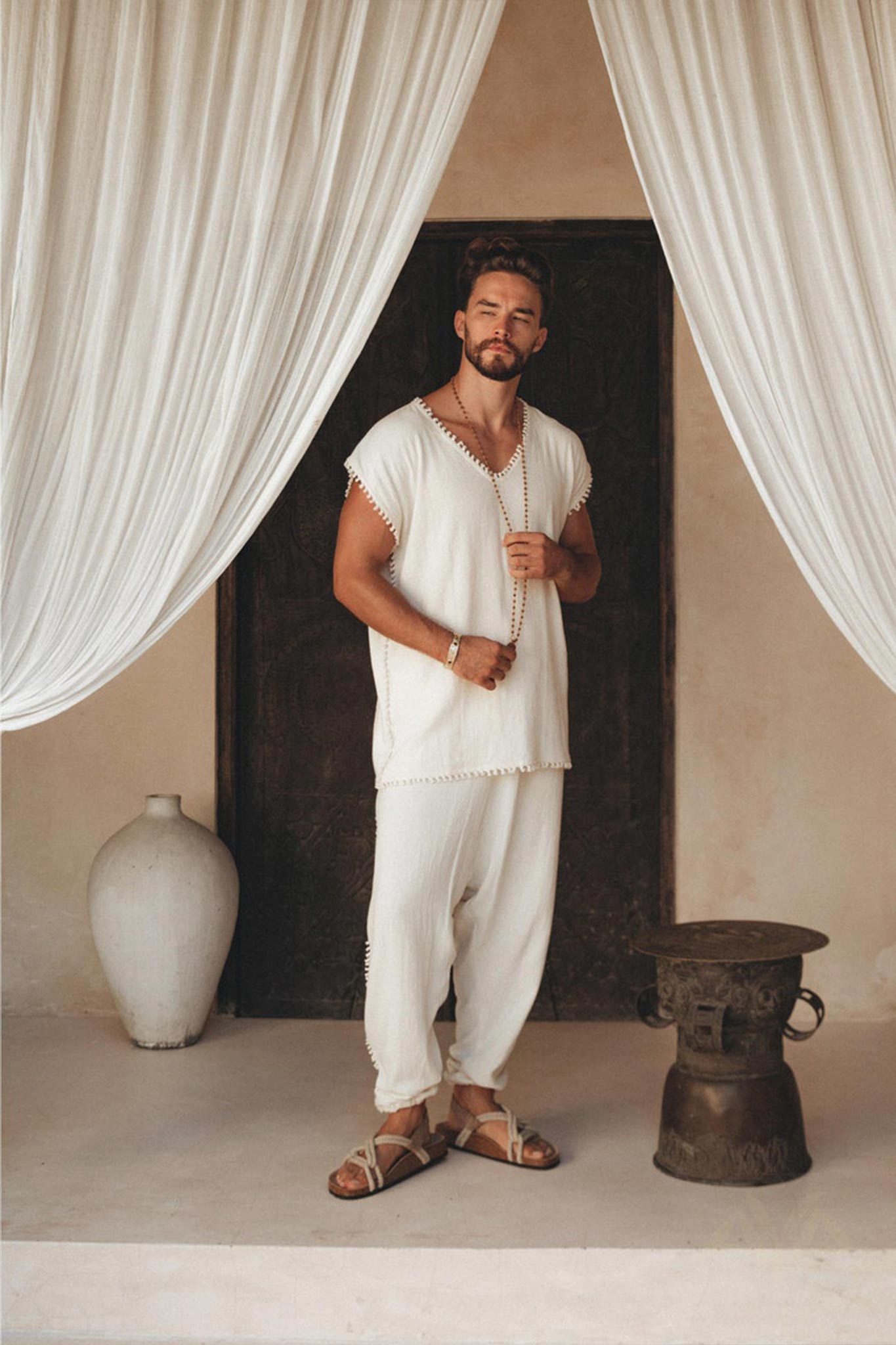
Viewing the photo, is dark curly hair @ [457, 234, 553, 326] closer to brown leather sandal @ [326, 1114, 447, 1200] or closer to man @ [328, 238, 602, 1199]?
man @ [328, 238, 602, 1199]

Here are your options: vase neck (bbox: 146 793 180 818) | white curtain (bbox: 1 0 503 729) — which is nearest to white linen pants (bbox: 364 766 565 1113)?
white curtain (bbox: 1 0 503 729)

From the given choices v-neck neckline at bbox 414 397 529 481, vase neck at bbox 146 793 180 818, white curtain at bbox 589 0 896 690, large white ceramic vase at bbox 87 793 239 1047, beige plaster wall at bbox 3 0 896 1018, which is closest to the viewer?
white curtain at bbox 589 0 896 690

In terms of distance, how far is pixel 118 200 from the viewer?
238cm

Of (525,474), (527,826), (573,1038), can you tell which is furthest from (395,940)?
(573,1038)

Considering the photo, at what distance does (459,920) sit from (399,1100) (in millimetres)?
383

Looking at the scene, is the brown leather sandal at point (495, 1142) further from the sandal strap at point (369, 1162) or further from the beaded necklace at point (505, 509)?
the beaded necklace at point (505, 509)

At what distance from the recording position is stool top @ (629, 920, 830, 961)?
2.84m

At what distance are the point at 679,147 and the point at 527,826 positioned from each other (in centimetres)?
136

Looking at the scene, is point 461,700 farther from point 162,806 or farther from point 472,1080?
point 162,806

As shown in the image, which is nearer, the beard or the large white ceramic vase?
the beard

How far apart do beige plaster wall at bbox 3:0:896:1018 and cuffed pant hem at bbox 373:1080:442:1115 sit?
139cm

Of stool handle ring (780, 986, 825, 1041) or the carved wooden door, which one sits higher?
the carved wooden door

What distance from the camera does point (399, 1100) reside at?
2848mm

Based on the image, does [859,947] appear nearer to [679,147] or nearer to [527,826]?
[527,826]
